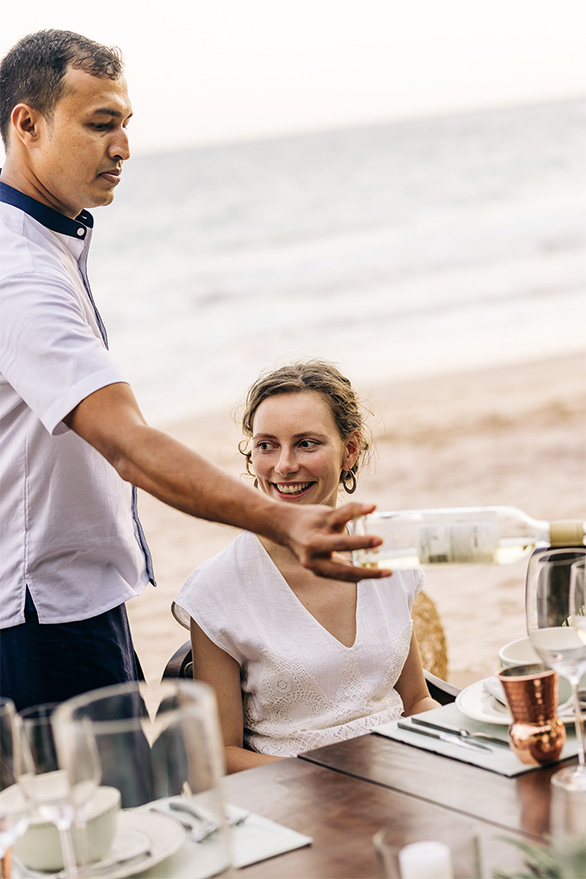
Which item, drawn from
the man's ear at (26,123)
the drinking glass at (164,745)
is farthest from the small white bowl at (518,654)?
the man's ear at (26,123)

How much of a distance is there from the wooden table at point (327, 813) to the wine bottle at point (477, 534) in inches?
12.4

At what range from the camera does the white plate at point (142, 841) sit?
1.01m

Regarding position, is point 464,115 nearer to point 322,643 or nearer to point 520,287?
point 520,287

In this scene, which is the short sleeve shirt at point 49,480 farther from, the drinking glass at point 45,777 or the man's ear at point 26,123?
the drinking glass at point 45,777

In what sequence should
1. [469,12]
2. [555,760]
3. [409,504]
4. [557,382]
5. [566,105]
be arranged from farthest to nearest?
[566,105]
[469,12]
[557,382]
[409,504]
[555,760]

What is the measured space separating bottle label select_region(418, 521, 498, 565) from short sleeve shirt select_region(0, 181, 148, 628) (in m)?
0.68

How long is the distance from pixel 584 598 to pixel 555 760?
269mm

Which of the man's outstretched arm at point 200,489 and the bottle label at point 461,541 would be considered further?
the man's outstretched arm at point 200,489

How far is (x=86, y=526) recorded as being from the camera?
206 centimetres

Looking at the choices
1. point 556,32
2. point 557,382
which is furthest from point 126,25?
point 557,382

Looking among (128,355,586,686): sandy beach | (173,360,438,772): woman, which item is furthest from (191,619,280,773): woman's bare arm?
(128,355,586,686): sandy beach

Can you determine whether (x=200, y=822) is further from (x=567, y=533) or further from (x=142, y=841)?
(x=567, y=533)

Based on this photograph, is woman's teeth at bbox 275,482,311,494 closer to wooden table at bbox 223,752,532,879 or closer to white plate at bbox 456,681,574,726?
white plate at bbox 456,681,574,726

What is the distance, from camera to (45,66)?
2008 millimetres
